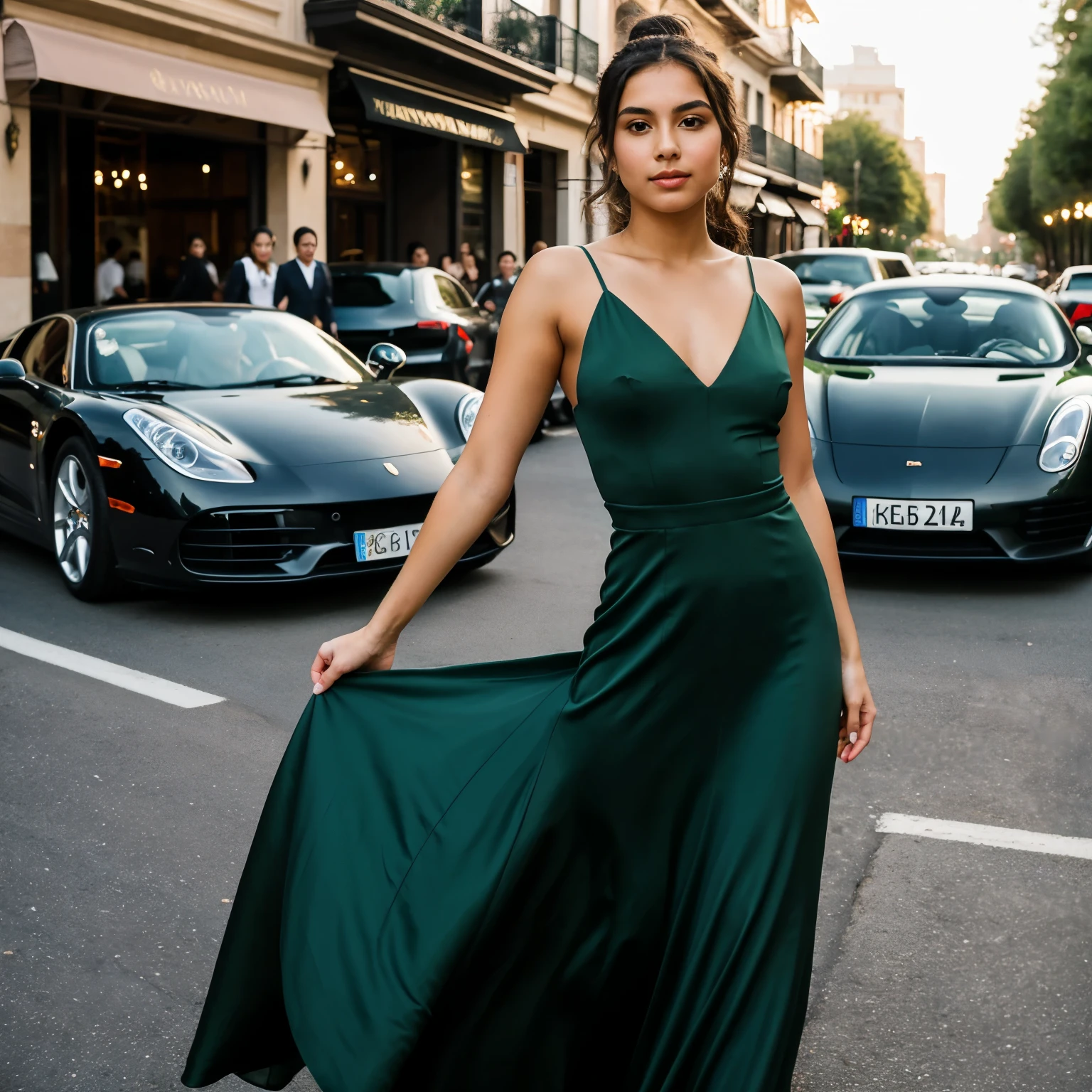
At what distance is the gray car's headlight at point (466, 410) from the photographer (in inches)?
270

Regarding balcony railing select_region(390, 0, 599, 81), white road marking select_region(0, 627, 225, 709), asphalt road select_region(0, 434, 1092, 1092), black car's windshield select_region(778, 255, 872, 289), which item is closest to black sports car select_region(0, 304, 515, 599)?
asphalt road select_region(0, 434, 1092, 1092)

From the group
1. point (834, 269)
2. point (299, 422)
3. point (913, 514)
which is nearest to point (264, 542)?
point (299, 422)

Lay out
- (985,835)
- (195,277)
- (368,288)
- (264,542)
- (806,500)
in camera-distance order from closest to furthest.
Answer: (806,500), (985,835), (264,542), (368,288), (195,277)

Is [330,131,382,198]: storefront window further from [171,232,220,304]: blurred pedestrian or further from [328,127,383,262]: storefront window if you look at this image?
[171,232,220,304]: blurred pedestrian

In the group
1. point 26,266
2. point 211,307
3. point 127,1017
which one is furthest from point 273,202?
point 127,1017

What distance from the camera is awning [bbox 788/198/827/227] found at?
50812 mm

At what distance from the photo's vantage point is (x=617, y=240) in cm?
213

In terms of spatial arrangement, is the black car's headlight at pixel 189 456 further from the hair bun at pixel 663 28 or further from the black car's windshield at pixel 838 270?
the black car's windshield at pixel 838 270

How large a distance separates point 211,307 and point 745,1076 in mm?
6219

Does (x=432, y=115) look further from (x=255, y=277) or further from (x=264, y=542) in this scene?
(x=264, y=542)

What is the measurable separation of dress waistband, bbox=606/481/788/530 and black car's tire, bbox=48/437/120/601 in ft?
14.9

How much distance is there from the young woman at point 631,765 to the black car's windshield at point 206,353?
16.5ft

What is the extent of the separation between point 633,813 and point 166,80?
15.4m

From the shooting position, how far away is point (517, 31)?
2539 cm
